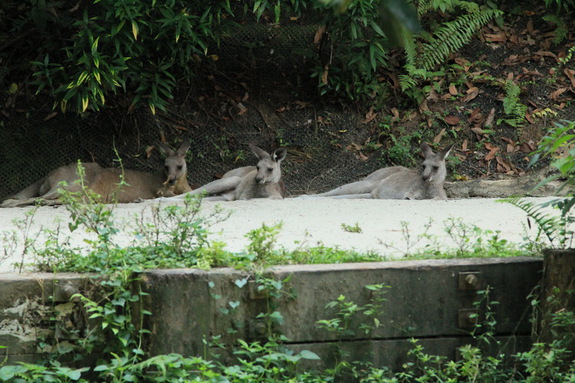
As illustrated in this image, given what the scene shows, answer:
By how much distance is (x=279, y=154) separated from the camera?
10.4 meters

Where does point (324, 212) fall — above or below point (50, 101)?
below

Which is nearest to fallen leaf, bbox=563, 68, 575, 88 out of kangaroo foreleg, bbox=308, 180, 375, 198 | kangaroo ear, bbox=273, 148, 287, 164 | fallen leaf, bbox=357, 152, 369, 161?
fallen leaf, bbox=357, 152, 369, 161

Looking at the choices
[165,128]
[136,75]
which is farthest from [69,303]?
[165,128]

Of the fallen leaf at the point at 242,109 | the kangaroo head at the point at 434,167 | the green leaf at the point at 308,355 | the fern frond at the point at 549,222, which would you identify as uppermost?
the fallen leaf at the point at 242,109

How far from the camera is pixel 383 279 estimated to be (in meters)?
4.24

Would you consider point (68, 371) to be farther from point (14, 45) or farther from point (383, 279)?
point (14, 45)

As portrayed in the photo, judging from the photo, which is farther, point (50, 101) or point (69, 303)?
point (50, 101)

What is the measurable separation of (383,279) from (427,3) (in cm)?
754

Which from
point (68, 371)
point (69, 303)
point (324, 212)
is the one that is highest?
point (324, 212)

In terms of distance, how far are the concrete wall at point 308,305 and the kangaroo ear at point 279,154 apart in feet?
20.3

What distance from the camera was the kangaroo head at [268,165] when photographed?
10.2 meters

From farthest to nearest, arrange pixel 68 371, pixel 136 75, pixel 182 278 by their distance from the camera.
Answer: pixel 136 75, pixel 182 278, pixel 68 371

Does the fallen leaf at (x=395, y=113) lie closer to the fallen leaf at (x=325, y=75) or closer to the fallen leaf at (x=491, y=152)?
the fallen leaf at (x=325, y=75)

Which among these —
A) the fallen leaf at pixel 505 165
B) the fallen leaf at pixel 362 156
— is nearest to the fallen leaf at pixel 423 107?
the fallen leaf at pixel 362 156
